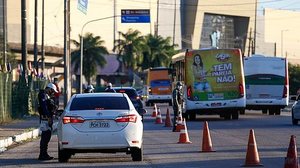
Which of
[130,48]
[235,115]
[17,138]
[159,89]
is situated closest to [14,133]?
[17,138]

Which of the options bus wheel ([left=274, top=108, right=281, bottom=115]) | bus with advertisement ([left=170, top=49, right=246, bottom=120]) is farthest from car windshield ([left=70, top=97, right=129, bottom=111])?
bus wheel ([left=274, top=108, right=281, bottom=115])

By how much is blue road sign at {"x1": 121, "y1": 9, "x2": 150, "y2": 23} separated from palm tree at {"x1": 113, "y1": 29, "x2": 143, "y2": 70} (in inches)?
1687

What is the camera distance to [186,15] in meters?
131

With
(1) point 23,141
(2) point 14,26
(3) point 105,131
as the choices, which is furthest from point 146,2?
(3) point 105,131

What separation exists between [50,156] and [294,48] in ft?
443

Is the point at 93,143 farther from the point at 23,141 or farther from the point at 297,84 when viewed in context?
the point at 297,84

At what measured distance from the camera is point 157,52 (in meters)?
114

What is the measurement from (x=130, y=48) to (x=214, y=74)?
233 feet

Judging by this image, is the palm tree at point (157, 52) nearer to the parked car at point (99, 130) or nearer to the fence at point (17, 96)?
the fence at point (17, 96)

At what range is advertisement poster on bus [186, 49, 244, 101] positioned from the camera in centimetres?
3716

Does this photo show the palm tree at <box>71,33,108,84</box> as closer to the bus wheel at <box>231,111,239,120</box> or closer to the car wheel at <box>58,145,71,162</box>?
the bus wheel at <box>231,111,239,120</box>

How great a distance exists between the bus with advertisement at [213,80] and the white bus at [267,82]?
22.8ft

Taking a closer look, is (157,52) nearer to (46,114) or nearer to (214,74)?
(214,74)

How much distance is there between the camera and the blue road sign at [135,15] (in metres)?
63.4
